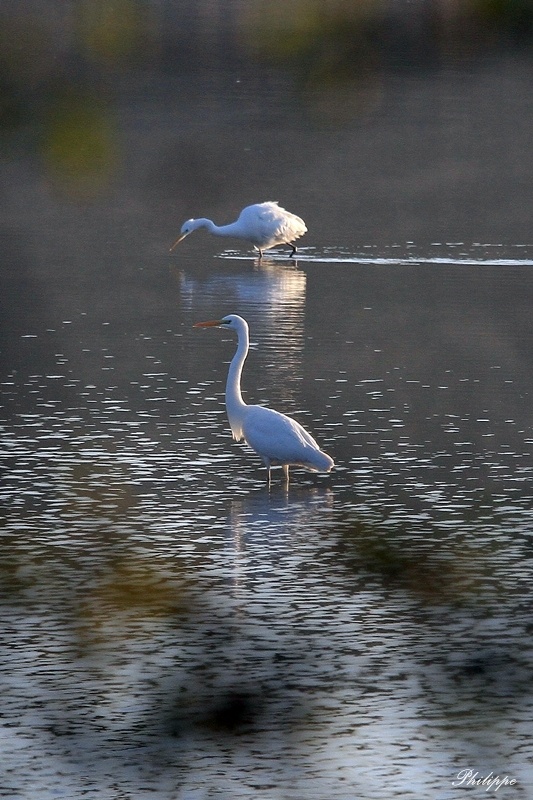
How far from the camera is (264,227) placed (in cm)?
1967

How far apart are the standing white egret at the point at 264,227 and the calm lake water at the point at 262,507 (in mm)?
629

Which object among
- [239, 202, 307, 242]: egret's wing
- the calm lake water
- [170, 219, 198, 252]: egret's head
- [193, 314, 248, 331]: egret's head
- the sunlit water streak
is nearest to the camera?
the calm lake water

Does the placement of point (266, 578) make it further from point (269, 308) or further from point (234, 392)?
point (269, 308)

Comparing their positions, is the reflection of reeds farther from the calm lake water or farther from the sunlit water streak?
the sunlit water streak

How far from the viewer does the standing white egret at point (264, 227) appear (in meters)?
19.6

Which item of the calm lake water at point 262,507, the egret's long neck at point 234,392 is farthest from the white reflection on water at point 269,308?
the egret's long neck at point 234,392

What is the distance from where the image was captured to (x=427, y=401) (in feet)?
39.1

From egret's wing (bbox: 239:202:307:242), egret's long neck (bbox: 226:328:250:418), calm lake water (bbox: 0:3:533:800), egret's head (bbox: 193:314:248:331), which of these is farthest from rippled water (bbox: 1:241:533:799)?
egret's wing (bbox: 239:202:307:242)

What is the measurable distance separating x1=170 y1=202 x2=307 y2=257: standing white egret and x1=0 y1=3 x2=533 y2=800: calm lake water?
63cm

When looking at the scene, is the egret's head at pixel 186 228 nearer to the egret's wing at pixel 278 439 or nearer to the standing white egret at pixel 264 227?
the standing white egret at pixel 264 227

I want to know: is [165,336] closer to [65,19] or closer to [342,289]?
[342,289]

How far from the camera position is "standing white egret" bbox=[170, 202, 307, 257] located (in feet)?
64.3

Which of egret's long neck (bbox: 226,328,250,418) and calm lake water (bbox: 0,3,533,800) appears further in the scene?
egret's long neck (bbox: 226,328,250,418)

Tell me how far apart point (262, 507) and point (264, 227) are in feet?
37.8
